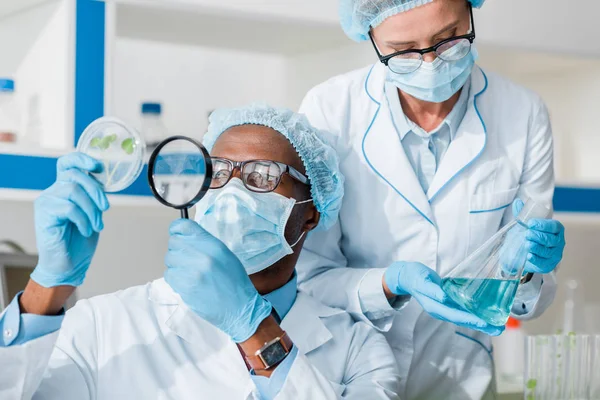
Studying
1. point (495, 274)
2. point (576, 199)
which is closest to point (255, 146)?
point (495, 274)

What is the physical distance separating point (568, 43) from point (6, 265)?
188 centimetres

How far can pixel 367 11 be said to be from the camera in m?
1.62

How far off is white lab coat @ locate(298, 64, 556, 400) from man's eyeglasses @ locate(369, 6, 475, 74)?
0.15m

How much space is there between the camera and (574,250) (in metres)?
3.24

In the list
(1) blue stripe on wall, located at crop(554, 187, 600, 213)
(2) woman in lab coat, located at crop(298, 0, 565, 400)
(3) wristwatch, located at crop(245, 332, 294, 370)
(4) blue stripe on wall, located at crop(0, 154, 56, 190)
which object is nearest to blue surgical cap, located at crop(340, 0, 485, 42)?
(2) woman in lab coat, located at crop(298, 0, 565, 400)

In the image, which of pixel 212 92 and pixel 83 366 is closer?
pixel 83 366

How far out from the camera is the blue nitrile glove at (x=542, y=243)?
1.43m

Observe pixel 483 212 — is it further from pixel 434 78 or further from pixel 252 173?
pixel 252 173

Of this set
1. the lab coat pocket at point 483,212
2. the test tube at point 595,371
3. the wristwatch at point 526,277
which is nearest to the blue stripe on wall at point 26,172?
the lab coat pocket at point 483,212

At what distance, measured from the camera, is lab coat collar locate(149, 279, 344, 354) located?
4.88 ft

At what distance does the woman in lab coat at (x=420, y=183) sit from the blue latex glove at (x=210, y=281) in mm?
418

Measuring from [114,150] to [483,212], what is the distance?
2.70 feet

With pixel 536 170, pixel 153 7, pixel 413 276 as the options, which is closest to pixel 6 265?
pixel 153 7

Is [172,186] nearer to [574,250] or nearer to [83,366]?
[83,366]
